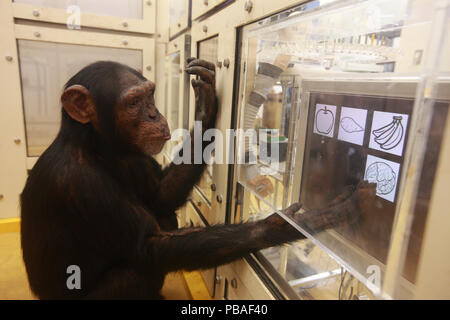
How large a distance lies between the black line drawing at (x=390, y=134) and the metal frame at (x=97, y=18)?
2.17 metres

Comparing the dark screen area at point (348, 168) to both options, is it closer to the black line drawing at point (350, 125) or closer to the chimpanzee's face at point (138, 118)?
the black line drawing at point (350, 125)

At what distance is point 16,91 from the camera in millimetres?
2143

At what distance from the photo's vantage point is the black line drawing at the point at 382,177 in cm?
58

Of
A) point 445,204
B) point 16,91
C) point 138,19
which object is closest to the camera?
point 445,204

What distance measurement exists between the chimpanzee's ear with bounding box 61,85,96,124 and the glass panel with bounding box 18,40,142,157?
1.36m

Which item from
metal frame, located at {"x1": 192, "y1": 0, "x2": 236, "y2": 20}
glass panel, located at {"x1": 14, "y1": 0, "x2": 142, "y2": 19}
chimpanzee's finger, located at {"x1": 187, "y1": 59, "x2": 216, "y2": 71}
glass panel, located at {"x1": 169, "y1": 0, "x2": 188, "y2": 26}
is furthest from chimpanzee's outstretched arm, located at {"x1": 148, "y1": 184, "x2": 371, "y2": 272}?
glass panel, located at {"x1": 14, "y1": 0, "x2": 142, "y2": 19}

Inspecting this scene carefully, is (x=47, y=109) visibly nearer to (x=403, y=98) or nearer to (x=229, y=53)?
(x=229, y=53)

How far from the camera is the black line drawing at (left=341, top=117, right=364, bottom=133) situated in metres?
0.66

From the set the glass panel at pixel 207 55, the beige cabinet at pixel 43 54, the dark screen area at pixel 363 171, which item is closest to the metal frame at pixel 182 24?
the glass panel at pixel 207 55

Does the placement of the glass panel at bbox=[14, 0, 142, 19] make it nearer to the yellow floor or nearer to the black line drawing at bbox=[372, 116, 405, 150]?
the yellow floor
